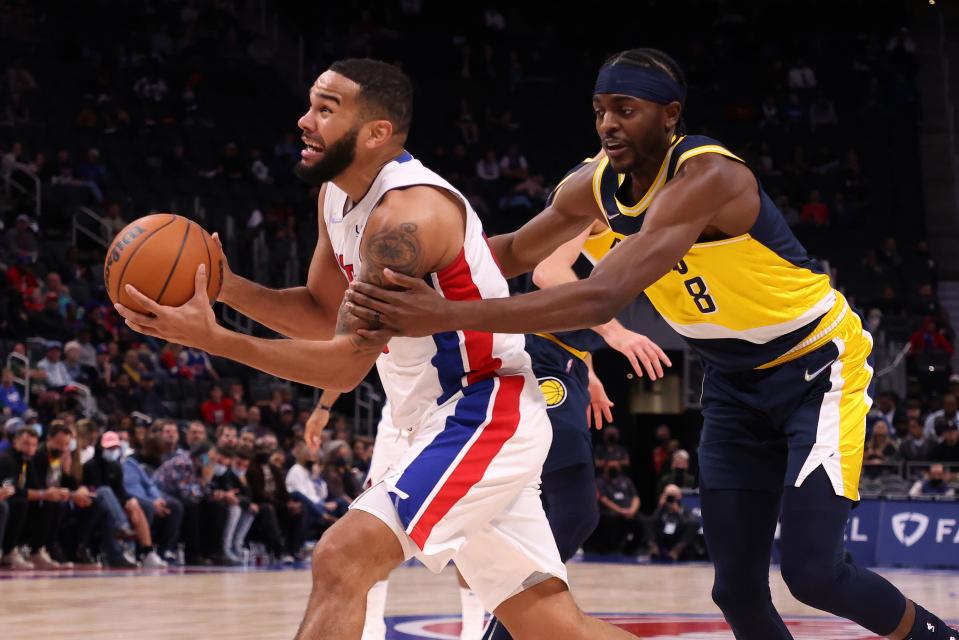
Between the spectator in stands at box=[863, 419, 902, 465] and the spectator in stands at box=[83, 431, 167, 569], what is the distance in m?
8.27

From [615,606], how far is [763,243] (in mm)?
5763

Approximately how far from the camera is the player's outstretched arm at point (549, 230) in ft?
15.5

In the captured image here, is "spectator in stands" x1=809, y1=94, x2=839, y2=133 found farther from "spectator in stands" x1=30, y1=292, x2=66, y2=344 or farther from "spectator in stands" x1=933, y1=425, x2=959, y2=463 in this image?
"spectator in stands" x1=30, y1=292, x2=66, y2=344

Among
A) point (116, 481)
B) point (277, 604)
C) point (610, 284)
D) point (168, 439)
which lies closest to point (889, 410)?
point (168, 439)

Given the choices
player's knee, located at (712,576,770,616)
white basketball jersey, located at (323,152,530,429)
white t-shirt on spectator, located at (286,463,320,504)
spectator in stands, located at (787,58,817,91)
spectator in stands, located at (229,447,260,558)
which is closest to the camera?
white basketball jersey, located at (323,152,530,429)

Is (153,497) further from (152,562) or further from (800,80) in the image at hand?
(800,80)

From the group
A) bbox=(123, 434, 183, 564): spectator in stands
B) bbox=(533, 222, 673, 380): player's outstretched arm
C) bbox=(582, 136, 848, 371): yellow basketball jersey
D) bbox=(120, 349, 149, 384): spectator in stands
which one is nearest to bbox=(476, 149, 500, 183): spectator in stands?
bbox=(120, 349, 149, 384): spectator in stands

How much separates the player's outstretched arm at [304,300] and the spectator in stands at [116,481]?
9181mm

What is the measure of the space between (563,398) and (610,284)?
2027 millimetres

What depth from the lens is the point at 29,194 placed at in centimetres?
1820

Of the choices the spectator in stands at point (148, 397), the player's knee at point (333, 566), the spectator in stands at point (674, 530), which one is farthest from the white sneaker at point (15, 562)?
the player's knee at point (333, 566)

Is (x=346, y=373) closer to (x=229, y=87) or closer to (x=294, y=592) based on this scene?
(x=294, y=592)

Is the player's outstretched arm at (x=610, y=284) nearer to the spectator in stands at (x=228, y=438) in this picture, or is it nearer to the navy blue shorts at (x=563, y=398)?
the navy blue shorts at (x=563, y=398)

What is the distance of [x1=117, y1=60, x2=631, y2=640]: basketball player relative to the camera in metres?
3.69
